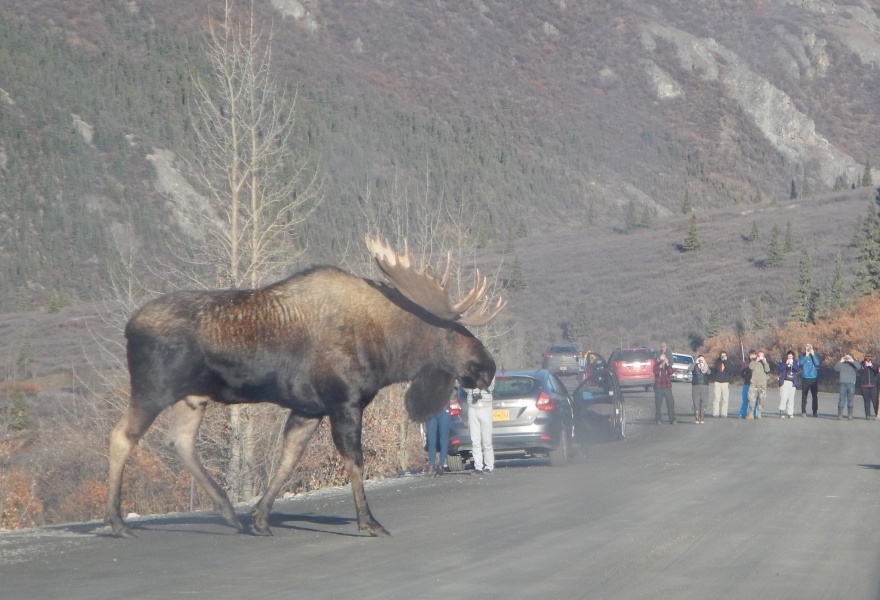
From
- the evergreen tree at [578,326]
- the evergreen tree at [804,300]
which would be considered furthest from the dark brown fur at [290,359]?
the evergreen tree at [578,326]

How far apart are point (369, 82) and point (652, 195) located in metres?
38.6

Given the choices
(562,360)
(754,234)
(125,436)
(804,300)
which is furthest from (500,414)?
(754,234)

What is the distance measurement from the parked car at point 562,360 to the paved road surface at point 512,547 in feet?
122

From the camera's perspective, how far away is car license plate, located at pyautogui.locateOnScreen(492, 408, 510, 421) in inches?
790

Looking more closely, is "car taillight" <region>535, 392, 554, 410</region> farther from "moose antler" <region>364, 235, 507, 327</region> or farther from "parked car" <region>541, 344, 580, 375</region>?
"parked car" <region>541, 344, 580, 375</region>

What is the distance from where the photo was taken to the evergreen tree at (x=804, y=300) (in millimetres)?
62531

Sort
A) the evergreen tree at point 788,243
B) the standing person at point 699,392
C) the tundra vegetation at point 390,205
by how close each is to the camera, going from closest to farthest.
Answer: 1. the tundra vegetation at point 390,205
2. the standing person at point 699,392
3. the evergreen tree at point 788,243

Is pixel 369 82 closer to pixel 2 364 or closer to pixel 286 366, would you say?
pixel 2 364

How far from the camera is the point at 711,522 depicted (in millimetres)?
11992

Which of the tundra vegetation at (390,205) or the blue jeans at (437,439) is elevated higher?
the tundra vegetation at (390,205)

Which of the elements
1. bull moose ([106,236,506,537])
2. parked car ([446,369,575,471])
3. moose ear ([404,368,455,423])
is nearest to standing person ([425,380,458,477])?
parked car ([446,369,575,471])

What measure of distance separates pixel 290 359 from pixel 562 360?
149ft

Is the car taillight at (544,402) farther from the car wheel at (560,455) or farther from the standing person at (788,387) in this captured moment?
the standing person at (788,387)

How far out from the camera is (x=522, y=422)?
20.0 m
